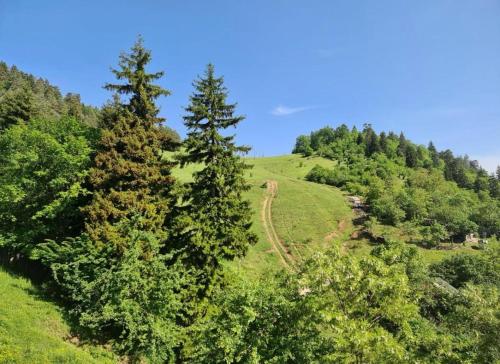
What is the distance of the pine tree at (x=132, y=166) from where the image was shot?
73.6 ft

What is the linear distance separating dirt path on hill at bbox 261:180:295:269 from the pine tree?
28822 millimetres

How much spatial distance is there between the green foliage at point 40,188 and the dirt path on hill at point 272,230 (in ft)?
104

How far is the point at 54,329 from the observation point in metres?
19.0

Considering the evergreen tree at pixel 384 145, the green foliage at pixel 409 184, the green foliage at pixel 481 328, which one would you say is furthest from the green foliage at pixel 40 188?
the evergreen tree at pixel 384 145

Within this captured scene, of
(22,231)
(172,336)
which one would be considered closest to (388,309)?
(172,336)

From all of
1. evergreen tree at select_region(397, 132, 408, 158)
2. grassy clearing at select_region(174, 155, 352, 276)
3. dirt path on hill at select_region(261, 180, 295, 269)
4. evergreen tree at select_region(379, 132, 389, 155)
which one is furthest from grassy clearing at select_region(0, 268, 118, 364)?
evergreen tree at select_region(397, 132, 408, 158)

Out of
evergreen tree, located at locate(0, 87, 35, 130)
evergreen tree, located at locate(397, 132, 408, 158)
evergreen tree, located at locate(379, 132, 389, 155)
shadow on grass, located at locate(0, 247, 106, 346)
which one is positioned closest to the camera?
shadow on grass, located at locate(0, 247, 106, 346)

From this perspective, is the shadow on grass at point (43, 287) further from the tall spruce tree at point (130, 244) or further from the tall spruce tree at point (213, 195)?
the tall spruce tree at point (213, 195)

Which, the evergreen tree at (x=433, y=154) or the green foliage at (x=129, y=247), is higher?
the evergreen tree at (x=433, y=154)

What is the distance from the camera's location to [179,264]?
835 inches

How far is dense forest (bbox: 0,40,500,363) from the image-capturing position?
47.1 feet

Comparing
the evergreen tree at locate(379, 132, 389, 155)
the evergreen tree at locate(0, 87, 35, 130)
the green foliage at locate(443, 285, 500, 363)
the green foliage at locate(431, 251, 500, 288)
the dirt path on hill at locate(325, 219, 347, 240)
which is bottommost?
the green foliage at locate(431, 251, 500, 288)

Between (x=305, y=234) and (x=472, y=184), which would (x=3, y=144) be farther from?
(x=472, y=184)

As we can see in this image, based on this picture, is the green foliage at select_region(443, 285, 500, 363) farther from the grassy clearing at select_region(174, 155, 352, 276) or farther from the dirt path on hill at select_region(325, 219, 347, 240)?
the dirt path on hill at select_region(325, 219, 347, 240)
